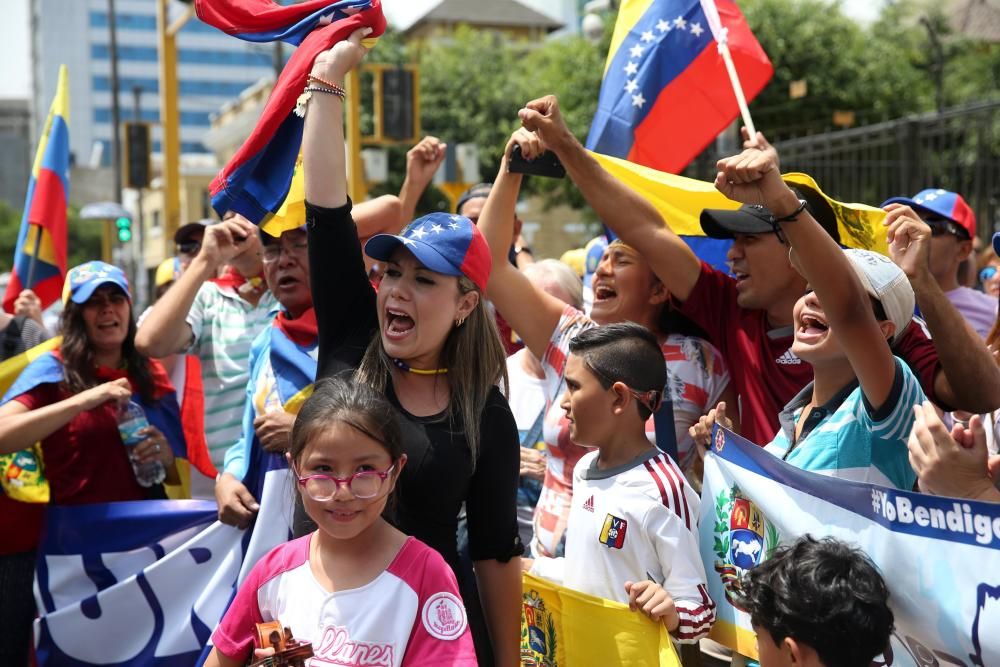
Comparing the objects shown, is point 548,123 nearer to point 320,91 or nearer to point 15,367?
point 320,91

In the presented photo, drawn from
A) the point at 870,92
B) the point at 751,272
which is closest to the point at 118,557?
the point at 751,272

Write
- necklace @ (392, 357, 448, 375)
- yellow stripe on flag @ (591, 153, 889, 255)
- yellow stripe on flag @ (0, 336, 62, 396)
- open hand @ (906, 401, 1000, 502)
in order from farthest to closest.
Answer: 1. yellow stripe on flag @ (0, 336, 62, 396)
2. yellow stripe on flag @ (591, 153, 889, 255)
3. necklace @ (392, 357, 448, 375)
4. open hand @ (906, 401, 1000, 502)

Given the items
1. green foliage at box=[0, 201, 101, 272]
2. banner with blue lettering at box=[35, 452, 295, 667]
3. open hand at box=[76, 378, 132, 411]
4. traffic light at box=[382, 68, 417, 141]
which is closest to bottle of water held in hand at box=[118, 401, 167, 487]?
banner with blue lettering at box=[35, 452, 295, 667]

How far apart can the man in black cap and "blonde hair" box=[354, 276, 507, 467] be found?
0.88 meters

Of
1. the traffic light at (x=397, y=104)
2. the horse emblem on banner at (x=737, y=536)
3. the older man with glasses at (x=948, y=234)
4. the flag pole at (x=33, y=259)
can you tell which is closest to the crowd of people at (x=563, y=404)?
the horse emblem on banner at (x=737, y=536)

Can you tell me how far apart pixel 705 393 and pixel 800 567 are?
4.93ft

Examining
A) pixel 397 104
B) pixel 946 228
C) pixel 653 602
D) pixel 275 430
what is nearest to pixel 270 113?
pixel 275 430

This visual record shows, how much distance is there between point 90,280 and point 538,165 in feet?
6.89

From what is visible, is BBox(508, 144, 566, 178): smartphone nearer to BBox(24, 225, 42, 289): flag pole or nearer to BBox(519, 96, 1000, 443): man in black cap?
BBox(519, 96, 1000, 443): man in black cap

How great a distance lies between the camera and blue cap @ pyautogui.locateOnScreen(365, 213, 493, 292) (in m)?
3.15

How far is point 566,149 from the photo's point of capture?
3979 mm

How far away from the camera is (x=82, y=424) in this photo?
4902mm

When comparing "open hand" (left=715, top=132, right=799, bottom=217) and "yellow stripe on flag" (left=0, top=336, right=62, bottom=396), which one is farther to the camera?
"yellow stripe on flag" (left=0, top=336, right=62, bottom=396)

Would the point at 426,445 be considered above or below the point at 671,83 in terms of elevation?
below
